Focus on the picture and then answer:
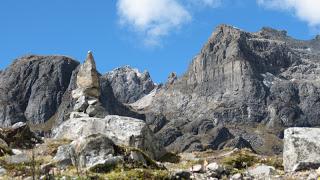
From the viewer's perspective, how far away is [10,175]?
2766cm

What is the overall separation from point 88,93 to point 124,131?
14.7 m

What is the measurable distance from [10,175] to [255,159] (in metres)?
16.7

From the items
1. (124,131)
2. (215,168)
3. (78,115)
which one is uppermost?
(78,115)

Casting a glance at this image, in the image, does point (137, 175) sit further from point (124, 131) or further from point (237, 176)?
point (124, 131)

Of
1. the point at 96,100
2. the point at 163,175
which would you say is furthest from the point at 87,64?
the point at 163,175

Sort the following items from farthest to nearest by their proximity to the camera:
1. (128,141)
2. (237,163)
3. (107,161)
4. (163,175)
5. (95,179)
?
(128,141) < (237,163) < (107,161) < (163,175) < (95,179)

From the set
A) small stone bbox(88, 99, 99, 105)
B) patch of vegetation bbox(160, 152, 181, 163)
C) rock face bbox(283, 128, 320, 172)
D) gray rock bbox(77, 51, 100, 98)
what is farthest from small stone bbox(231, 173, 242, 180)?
gray rock bbox(77, 51, 100, 98)

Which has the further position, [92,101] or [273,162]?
[92,101]

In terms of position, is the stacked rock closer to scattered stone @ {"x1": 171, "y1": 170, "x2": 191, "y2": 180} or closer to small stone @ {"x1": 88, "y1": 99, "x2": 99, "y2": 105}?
small stone @ {"x1": 88, "y1": 99, "x2": 99, "y2": 105}

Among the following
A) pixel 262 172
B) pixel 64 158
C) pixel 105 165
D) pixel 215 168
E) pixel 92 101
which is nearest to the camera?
pixel 105 165

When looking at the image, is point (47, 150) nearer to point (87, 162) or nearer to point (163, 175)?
point (87, 162)

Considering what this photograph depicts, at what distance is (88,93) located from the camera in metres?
58.8

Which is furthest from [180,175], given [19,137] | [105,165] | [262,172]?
[19,137]

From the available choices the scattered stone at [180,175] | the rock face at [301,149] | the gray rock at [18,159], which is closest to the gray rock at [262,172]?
the rock face at [301,149]
